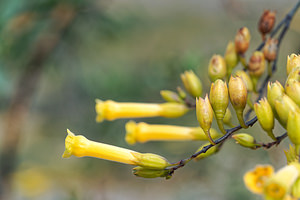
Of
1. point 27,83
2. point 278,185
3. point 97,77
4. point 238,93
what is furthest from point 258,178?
point 27,83

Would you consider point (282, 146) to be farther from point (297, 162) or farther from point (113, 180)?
point (113, 180)

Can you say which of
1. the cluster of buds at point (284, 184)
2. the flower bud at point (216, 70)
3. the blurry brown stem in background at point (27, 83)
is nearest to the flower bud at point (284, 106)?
the cluster of buds at point (284, 184)

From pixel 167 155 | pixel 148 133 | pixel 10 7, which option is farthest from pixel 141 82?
pixel 148 133

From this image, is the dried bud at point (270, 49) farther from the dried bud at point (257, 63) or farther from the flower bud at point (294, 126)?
the flower bud at point (294, 126)

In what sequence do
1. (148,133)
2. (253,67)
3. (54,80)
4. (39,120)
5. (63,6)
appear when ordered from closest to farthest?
(253,67) → (148,133) → (63,6) → (54,80) → (39,120)

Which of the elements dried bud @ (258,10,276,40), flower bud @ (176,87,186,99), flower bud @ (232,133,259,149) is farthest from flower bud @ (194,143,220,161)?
dried bud @ (258,10,276,40)

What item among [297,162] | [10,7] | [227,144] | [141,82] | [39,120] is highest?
[39,120]

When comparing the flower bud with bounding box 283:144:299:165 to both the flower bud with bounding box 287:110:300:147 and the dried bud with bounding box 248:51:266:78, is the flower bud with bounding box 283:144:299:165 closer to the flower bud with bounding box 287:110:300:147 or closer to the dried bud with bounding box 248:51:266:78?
the flower bud with bounding box 287:110:300:147

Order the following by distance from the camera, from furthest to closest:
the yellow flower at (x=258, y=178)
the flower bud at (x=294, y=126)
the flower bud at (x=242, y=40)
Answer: the flower bud at (x=242, y=40) → the yellow flower at (x=258, y=178) → the flower bud at (x=294, y=126)
